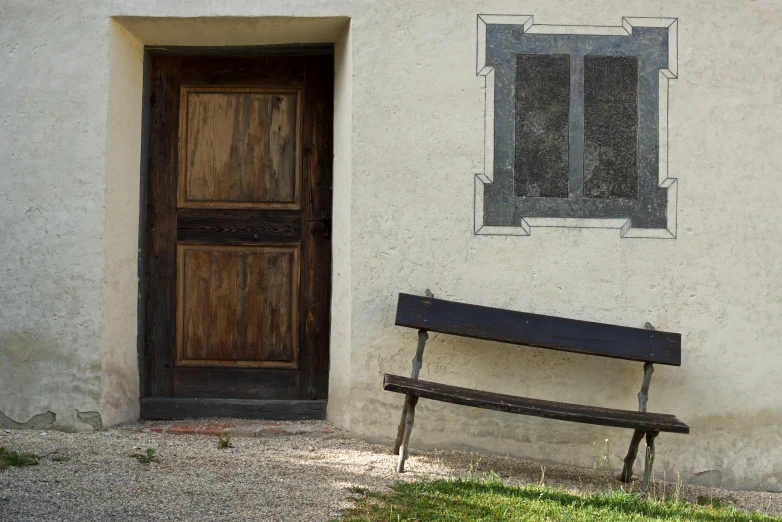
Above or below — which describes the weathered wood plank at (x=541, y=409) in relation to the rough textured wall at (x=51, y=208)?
below

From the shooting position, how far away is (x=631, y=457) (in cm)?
511

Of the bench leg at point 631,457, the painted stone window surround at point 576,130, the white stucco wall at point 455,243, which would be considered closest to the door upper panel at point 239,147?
the white stucco wall at point 455,243

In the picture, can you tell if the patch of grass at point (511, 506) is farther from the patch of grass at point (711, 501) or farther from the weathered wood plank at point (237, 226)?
the weathered wood plank at point (237, 226)

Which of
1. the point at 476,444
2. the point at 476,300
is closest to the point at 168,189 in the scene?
the point at 476,300

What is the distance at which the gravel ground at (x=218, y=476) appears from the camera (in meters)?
3.90

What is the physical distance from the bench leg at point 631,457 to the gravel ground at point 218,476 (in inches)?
2.8

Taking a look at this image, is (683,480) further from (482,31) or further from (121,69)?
(121,69)

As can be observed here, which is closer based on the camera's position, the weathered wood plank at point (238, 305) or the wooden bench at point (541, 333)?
the wooden bench at point (541, 333)

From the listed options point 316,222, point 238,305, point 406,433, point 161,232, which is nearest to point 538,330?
point 406,433

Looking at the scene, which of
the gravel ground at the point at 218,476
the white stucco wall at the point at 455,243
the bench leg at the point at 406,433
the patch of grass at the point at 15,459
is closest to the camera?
the gravel ground at the point at 218,476

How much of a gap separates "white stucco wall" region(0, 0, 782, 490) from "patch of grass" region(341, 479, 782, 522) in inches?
31.9

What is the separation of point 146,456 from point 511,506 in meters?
1.92

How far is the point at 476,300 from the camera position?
5371 millimetres

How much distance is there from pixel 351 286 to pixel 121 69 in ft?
6.36
